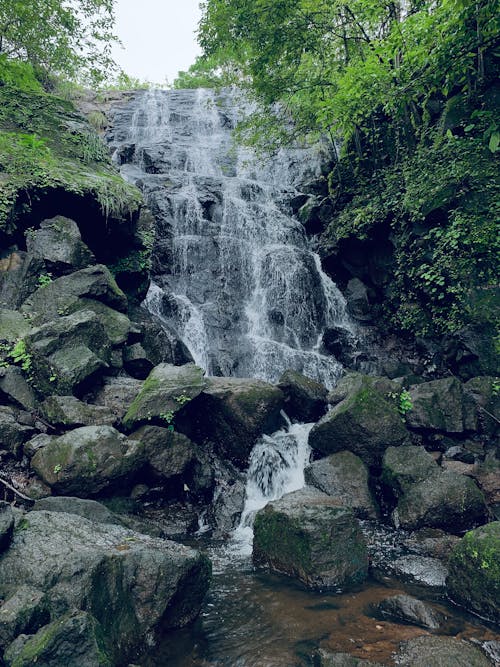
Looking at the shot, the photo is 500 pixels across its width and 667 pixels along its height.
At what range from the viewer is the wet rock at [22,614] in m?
2.77

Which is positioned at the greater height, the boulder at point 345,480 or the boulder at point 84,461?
the boulder at point 84,461

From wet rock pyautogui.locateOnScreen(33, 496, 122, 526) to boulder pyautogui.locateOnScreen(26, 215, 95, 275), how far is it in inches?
219

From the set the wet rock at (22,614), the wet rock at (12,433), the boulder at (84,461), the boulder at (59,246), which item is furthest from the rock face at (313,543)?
the boulder at (59,246)

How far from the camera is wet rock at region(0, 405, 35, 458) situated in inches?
244

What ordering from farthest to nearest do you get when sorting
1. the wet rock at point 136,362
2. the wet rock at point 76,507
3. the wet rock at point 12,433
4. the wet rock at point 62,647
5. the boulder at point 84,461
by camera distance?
the wet rock at point 136,362
the wet rock at point 12,433
the boulder at point 84,461
the wet rock at point 76,507
the wet rock at point 62,647

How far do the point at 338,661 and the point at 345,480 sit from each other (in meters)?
3.91

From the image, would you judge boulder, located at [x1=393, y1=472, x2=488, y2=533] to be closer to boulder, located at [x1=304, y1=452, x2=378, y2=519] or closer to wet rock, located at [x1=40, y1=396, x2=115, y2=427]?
boulder, located at [x1=304, y1=452, x2=378, y2=519]

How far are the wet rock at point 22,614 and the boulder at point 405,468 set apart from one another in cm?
572

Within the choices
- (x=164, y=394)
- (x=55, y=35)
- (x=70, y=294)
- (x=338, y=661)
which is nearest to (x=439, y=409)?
(x=164, y=394)

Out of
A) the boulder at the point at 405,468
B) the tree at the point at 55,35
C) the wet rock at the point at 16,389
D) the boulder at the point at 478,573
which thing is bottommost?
the boulder at the point at 478,573

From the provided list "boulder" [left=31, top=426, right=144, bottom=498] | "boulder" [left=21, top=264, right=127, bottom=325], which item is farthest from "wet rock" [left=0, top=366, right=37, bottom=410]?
"boulder" [left=21, top=264, right=127, bottom=325]

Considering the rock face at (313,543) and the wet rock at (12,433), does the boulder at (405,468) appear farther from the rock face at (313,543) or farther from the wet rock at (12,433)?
the wet rock at (12,433)

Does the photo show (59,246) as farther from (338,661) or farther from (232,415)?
(338,661)

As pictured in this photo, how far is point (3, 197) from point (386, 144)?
37.5 feet
